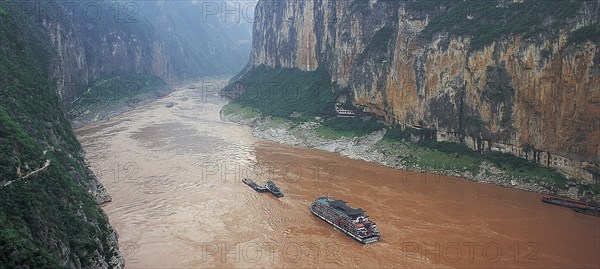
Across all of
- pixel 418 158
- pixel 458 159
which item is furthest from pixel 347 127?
pixel 458 159

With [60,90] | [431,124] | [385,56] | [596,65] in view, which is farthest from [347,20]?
[60,90]

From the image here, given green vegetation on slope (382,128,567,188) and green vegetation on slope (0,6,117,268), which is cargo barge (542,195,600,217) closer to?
green vegetation on slope (382,128,567,188)

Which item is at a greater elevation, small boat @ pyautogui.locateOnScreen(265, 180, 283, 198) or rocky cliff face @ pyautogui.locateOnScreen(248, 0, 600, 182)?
rocky cliff face @ pyautogui.locateOnScreen(248, 0, 600, 182)

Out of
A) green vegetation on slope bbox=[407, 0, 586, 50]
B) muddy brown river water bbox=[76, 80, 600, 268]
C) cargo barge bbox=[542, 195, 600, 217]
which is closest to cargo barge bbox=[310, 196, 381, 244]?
muddy brown river water bbox=[76, 80, 600, 268]

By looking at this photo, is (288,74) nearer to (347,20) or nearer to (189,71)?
(347,20)

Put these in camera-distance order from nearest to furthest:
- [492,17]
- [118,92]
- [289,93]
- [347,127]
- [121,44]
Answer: [492,17] < [347,127] < [289,93] < [118,92] < [121,44]

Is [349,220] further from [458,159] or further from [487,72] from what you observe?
[487,72]
